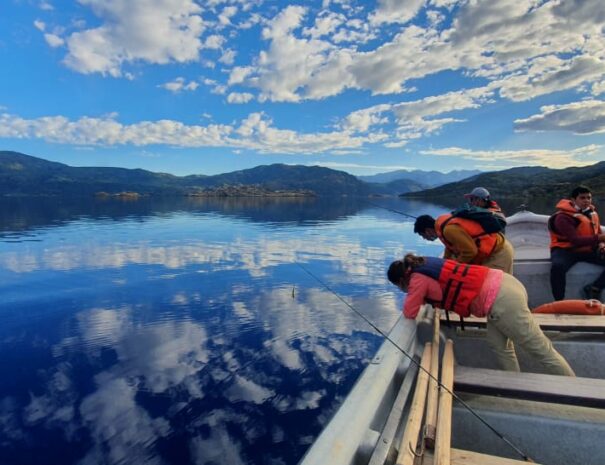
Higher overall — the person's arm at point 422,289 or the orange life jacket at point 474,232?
the orange life jacket at point 474,232

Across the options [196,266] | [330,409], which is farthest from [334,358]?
[196,266]

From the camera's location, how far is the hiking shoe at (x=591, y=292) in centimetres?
862

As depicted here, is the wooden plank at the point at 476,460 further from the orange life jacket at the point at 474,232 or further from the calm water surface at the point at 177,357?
the orange life jacket at the point at 474,232

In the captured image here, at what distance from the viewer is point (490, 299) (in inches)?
182

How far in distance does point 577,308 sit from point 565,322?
2.66ft

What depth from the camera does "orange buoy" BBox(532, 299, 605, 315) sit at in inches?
240

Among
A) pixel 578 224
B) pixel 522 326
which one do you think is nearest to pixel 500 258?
pixel 522 326

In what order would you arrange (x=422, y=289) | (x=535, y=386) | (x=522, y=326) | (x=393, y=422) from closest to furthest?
(x=393, y=422) < (x=535, y=386) < (x=522, y=326) < (x=422, y=289)

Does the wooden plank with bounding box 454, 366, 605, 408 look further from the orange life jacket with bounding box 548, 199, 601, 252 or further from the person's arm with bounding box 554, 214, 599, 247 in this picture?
the orange life jacket with bounding box 548, 199, 601, 252

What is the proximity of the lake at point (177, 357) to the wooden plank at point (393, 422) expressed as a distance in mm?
2516

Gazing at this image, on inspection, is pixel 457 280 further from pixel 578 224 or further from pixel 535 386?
pixel 578 224

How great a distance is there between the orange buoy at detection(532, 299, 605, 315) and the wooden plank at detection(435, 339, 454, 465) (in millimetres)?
3151

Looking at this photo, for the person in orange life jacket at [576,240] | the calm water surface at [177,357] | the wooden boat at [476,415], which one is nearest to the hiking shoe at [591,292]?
the person in orange life jacket at [576,240]

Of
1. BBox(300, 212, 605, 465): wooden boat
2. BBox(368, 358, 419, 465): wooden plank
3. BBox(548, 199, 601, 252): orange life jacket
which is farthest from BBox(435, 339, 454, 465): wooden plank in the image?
BBox(548, 199, 601, 252): orange life jacket
